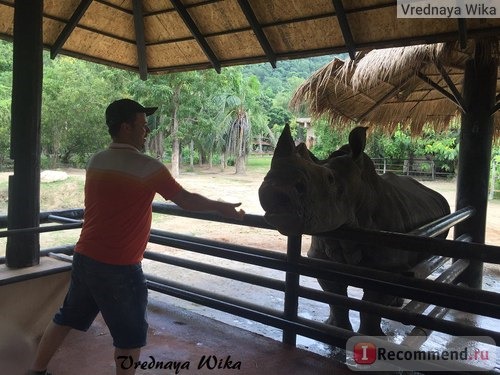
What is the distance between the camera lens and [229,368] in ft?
9.11

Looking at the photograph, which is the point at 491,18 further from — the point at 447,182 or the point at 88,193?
the point at 447,182

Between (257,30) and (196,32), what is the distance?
75cm

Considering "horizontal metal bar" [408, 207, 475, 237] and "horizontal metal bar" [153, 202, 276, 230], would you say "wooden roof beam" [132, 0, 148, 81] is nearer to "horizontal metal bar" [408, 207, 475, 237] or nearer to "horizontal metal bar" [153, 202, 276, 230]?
"horizontal metal bar" [153, 202, 276, 230]

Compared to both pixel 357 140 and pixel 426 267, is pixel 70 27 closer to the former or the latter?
pixel 357 140

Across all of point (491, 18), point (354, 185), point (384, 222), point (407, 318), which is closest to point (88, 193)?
point (354, 185)

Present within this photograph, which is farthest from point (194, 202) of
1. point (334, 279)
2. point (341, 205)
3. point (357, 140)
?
point (357, 140)

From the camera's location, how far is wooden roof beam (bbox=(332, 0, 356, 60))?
3.66 m

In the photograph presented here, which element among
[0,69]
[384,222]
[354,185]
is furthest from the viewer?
[0,69]

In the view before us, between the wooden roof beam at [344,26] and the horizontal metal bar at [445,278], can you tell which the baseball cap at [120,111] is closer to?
the horizontal metal bar at [445,278]

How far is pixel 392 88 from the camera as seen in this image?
6840 millimetres

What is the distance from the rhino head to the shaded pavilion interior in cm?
137

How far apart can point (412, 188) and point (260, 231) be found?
8018mm

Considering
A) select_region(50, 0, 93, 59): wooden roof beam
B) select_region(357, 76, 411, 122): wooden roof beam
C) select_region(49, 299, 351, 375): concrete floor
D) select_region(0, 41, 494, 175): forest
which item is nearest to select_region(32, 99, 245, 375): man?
select_region(49, 299, 351, 375): concrete floor

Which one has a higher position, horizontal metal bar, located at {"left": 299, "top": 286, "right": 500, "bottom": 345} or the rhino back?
the rhino back
